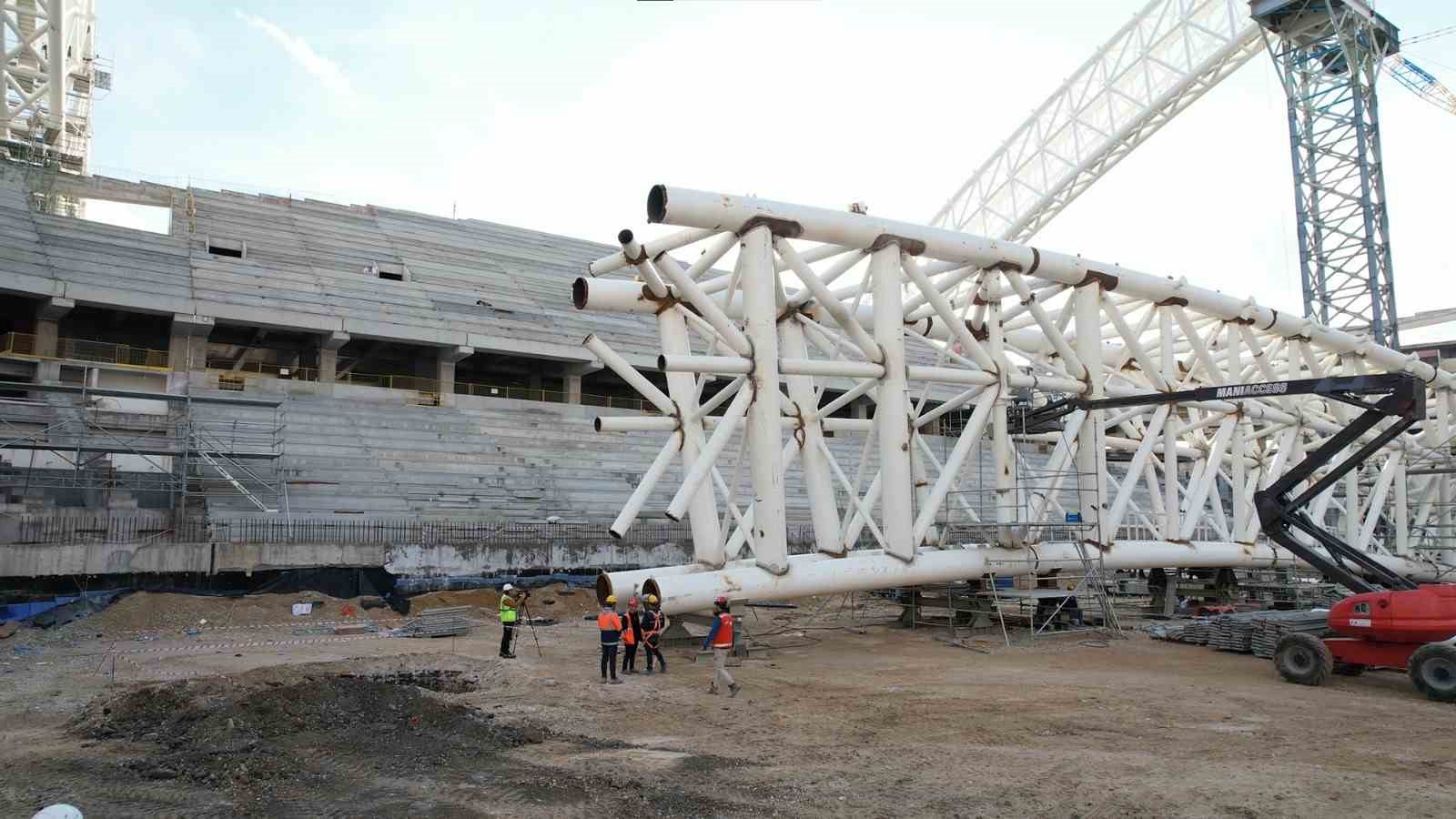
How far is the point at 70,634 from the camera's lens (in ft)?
59.8

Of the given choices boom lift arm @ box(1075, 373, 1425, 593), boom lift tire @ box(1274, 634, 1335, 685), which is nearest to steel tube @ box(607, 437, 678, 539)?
boom lift tire @ box(1274, 634, 1335, 685)

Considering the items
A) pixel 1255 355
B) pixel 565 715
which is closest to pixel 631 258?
pixel 565 715

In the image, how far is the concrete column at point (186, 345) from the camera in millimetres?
32469

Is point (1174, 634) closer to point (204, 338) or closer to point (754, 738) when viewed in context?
point (754, 738)

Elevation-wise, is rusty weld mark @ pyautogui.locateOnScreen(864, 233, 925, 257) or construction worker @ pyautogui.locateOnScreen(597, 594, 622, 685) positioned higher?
rusty weld mark @ pyautogui.locateOnScreen(864, 233, 925, 257)

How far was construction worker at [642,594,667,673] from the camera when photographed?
49.0 feet

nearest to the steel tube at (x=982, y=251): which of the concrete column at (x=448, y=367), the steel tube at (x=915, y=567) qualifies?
the steel tube at (x=915, y=567)

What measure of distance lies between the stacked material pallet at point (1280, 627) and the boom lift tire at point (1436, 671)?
3069 mm

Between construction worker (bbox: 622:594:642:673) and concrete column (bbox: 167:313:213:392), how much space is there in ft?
79.1

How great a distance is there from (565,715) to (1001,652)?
368 inches

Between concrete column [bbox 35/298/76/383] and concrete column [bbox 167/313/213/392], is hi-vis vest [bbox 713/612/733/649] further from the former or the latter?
concrete column [bbox 35/298/76/383]

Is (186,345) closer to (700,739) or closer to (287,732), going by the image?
(287,732)

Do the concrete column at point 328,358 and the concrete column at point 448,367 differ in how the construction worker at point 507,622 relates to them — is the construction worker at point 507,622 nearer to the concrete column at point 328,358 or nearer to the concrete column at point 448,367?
the concrete column at point 448,367

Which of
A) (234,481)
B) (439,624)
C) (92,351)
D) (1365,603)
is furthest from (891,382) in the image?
(92,351)
